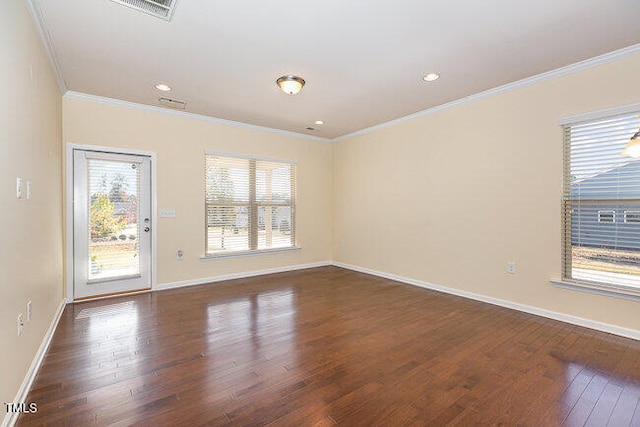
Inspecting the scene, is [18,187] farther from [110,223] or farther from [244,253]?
[244,253]

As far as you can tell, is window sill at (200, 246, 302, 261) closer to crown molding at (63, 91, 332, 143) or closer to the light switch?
the light switch

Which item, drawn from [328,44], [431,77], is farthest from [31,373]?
[431,77]

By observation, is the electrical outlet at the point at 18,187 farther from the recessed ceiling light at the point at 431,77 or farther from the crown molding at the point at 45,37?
the recessed ceiling light at the point at 431,77

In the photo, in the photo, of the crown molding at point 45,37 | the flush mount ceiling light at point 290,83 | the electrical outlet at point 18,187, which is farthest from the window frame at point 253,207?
the electrical outlet at point 18,187

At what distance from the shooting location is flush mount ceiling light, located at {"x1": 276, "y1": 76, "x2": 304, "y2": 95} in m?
3.32

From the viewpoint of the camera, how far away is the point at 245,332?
9.66 feet

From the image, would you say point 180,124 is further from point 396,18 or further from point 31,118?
point 396,18

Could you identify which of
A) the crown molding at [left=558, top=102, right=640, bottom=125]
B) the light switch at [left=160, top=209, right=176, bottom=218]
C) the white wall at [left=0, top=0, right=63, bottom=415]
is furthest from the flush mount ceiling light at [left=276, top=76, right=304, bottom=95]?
the crown molding at [left=558, top=102, right=640, bottom=125]

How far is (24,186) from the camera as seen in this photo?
2.04 metres

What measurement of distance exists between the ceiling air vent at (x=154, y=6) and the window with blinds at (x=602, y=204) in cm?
394

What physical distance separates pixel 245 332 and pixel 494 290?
3.09m

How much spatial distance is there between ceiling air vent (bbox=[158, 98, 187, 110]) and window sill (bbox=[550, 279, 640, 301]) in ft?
16.9

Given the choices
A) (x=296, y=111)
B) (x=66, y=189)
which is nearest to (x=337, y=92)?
(x=296, y=111)

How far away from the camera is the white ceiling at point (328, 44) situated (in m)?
2.26
